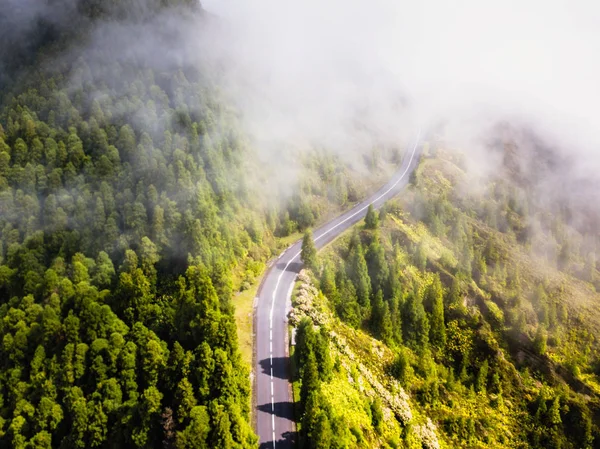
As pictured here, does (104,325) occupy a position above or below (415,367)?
above

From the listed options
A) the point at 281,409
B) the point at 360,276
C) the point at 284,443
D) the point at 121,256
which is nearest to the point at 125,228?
the point at 121,256

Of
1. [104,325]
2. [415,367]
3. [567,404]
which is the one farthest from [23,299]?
[567,404]

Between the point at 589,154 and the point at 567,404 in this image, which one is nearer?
the point at 567,404

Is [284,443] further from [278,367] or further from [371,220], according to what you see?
[371,220]

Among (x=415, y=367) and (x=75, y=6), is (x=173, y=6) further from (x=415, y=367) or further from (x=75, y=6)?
(x=415, y=367)

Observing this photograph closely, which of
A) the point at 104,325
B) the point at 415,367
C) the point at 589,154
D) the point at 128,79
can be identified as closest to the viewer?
the point at 104,325

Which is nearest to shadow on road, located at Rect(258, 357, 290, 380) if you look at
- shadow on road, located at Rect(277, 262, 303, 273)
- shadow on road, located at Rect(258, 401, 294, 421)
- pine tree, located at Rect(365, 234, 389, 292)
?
shadow on road, located at Rect(258, 401, 294, 421)

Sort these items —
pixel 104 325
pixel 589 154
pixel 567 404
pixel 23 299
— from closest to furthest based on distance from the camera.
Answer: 1. pixel 104 325
2. pixel 23 299
3. pixel 567 404
4. pixel 589 154
